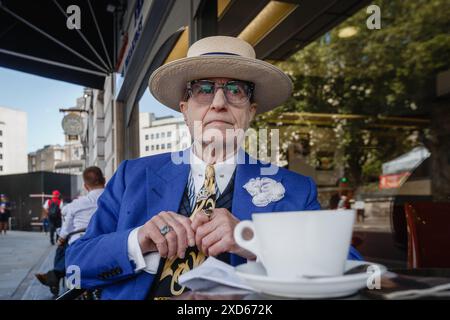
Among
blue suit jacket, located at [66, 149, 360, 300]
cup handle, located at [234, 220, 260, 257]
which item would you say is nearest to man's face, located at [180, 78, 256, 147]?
blue suit jacket, located at [66, 149, 360, 300]

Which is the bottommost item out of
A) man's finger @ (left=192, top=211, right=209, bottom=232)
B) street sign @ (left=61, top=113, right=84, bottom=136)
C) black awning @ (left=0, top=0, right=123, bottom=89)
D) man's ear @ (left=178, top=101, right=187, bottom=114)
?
man's finger @ (left=192, top=211, right=209, bottom=232)

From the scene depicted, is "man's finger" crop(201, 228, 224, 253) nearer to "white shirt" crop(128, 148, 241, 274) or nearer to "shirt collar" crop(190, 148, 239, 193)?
"white shirt" crop(128, 148, 241, 274)

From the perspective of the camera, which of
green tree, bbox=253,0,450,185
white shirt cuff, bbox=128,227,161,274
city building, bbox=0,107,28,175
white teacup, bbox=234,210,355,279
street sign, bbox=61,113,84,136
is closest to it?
white teacup, bbox=234,210,355,279

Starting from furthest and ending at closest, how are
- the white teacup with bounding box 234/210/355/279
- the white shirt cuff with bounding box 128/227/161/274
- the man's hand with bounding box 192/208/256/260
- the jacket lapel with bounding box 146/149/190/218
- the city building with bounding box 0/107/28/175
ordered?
the city building with bounding box 0/107/28/175 < the jacket lapel with bounding box 146/149/190/218 < the white shirt cuff with bounding box 128/227/161/274 < the man's hand with bounding box 192/208/256/260 < the white teacup with bounding box 234/210/355/279

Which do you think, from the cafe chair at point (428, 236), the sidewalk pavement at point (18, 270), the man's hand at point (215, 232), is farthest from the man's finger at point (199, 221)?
the sidewalk pavement at point (18, 270)

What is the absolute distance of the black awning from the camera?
4254 millimetres

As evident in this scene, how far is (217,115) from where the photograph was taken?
1386 mm

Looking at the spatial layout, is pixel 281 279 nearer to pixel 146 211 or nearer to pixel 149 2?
pixel 146 211

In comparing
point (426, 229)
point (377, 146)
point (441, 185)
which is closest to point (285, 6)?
point (426, 229)

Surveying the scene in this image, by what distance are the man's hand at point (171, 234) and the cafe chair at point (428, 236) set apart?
128cm

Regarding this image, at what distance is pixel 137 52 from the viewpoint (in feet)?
18.1

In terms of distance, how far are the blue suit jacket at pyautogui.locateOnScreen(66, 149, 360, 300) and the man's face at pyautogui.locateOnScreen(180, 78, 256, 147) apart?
134 mm

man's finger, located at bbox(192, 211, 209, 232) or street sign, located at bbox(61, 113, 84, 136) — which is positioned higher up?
street sign, located at bbox(61, 113, 84, 136)

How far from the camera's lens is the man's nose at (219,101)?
138cm
